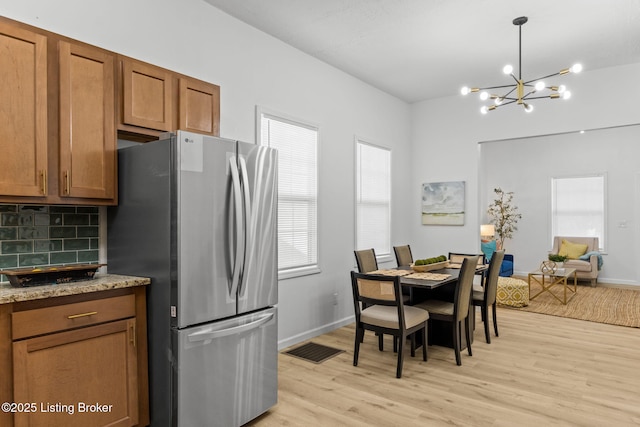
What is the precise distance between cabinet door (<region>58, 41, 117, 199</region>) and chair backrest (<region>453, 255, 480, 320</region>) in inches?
109

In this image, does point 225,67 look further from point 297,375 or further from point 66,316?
point 297,375

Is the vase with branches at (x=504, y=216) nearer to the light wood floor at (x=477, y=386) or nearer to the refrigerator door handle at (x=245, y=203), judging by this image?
the light wood floor at (x=477, y=386)

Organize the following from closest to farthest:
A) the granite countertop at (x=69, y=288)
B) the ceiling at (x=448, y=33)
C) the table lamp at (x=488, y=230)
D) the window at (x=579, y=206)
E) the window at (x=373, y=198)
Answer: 1. the granite countertop at (x=69, y=288)
2. the ceiling at (x=448, y=33)
3. the window at (x=373, y=198)
4. the window at (x=579, y=206)
5. the table lamp at (x=488, y=230)

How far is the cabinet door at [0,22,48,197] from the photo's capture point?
6.82ft

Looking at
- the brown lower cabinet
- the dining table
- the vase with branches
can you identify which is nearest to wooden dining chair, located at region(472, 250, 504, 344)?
the dining table

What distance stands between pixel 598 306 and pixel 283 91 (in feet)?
17.7

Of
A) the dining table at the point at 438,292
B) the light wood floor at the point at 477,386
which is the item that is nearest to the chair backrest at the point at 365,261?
the dining table at the point at 438,292

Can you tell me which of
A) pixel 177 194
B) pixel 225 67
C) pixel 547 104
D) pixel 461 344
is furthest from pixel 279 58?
pixel 547 104

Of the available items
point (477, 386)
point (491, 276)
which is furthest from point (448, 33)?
point (477, 386)

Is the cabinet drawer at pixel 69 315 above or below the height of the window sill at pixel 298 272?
above

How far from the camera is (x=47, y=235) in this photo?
2508 millimetres

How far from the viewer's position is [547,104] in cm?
548

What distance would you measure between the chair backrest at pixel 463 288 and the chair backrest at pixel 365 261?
113 centimetres

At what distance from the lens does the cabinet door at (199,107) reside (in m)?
2.98
